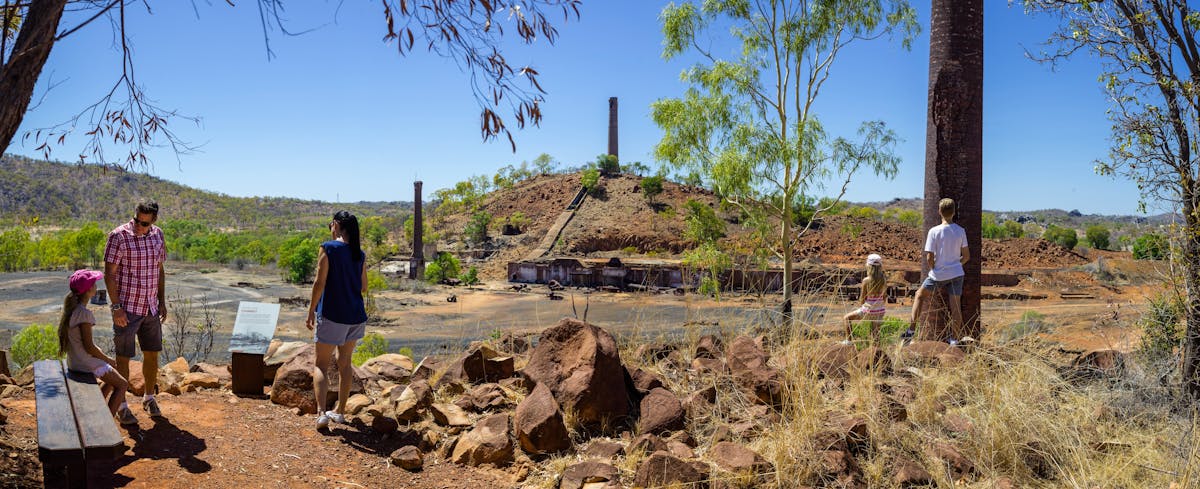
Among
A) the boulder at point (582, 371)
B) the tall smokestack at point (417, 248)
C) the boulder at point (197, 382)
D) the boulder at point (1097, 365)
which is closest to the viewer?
the boulder at point (582, 371)

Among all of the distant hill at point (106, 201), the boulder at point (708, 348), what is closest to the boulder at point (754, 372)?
the boulder at point (708, 348)

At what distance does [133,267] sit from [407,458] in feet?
7.04

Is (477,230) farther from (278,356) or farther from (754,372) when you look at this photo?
(754,372)

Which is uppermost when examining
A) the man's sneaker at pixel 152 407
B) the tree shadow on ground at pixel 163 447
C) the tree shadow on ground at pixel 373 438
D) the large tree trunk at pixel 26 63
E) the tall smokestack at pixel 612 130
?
the tall smokestack at pixel 612 130

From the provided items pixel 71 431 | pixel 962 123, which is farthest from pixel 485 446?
pixel 962 123

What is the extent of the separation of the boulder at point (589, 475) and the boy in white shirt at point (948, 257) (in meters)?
3.98

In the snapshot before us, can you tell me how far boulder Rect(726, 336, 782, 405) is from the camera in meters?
4.38

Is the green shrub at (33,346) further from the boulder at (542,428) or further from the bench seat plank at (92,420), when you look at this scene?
the boulder at (542,428)

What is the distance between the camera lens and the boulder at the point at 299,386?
5070 mm

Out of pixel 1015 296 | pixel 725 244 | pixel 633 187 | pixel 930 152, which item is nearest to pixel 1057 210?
pixel 633 187

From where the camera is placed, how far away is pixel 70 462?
292cm

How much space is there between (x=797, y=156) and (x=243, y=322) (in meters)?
7.37

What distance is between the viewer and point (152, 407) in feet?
15.4

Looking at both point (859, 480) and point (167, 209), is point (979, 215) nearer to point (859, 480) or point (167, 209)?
point (859, 480)
